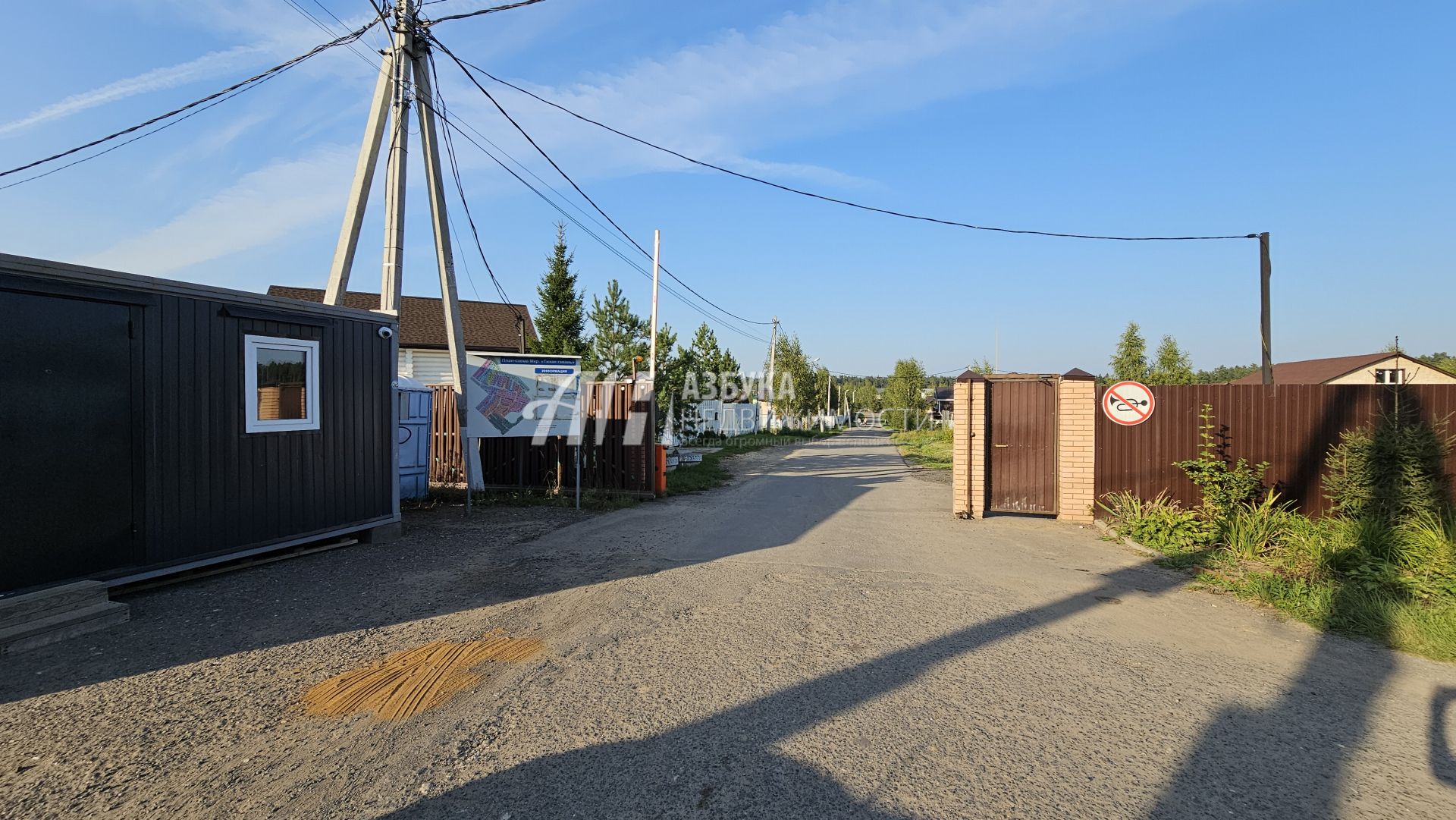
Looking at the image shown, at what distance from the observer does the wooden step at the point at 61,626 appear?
521 centimetres

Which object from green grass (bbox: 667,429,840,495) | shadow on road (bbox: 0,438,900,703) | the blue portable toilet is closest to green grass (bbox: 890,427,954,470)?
green grass (bbox: 667,429,840,495)

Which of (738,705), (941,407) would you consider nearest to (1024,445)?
(738,705)

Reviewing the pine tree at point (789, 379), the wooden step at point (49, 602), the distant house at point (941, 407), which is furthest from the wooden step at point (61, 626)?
the distant house at point (941, 407)

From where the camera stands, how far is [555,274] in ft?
102

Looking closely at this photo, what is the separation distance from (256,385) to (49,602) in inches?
111

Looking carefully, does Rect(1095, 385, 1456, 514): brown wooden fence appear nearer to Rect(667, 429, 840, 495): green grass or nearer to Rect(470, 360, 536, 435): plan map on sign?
Rect(667, 429, 840, 495): green grass

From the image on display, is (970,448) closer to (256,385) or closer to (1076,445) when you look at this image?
(1076,445)

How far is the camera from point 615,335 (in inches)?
1037

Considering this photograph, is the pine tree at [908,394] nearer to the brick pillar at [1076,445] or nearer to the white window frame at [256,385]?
the brick pillar at [1076,445]

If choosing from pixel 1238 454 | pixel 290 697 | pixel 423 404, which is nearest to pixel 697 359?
pixel 423 404

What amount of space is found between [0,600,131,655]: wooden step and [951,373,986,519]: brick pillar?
33.7 ft

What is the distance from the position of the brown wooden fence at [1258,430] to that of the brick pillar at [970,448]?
1.70m

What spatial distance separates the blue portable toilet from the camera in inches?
516

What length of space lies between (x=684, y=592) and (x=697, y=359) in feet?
80.0
